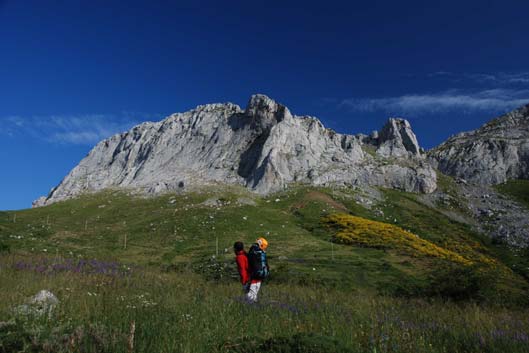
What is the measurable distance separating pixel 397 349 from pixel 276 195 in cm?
8259

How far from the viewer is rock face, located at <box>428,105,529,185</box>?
135500mm

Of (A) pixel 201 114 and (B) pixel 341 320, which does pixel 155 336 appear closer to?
(B) pixel 341 320

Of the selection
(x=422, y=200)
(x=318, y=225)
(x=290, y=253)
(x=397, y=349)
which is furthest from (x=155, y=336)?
(x=422, y=200)

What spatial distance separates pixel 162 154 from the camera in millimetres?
133875

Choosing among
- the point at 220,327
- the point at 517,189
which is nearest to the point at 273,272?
the point at 220,327

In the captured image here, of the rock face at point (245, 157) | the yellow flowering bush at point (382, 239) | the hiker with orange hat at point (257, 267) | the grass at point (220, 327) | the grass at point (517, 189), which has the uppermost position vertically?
the rock face at point (245, 157)

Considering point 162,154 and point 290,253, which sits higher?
point 162,154

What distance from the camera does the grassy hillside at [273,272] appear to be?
583cm

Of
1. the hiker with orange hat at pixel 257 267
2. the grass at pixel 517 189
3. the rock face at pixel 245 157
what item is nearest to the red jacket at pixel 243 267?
the hiker with orange hat at pixel 257 267

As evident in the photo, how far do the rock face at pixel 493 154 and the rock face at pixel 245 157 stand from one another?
53.4 feet

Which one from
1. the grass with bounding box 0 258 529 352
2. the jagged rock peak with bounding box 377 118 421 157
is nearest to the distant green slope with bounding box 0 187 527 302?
the grass with bounding box 0 258 529 352

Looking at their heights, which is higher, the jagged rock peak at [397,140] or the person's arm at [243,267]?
the jagged rock peak at [397,140]

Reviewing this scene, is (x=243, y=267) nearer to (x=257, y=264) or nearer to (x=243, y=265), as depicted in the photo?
Result: (x=243, y=265)

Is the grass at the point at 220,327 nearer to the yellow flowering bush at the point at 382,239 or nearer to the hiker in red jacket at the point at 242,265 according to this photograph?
the hiker in red jacket at the point at 242,265
